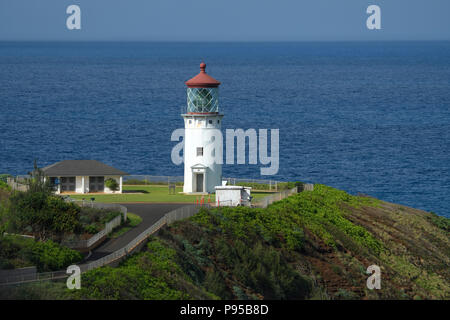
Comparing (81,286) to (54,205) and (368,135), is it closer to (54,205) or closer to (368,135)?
(54,205)

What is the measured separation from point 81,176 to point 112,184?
1.87m

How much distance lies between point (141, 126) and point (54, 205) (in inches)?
3443

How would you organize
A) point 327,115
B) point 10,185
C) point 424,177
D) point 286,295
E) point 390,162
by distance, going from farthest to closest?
point 327,115
point 390,162
point 424,177
point 10,185
point 286,295

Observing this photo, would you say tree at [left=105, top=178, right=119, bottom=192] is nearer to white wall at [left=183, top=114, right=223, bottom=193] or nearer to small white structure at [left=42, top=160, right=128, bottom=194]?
small white structure at [left=42, top=160, right=128, bottom=194]

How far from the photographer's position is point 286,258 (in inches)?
1667

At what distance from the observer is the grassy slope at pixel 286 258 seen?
113ft

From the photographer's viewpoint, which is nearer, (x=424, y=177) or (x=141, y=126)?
(x=424, y=177)

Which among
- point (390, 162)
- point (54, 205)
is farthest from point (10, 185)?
point (390, 162)

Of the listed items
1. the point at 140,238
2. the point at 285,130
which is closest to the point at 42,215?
the point at 140,238

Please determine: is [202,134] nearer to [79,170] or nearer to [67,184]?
[79,170]

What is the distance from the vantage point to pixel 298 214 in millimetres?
49719

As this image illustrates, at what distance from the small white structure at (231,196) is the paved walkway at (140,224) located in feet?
6.58

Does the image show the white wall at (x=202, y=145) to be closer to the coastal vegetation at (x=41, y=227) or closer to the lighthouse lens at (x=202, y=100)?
the lighthouse lens at (x=202, y=100)

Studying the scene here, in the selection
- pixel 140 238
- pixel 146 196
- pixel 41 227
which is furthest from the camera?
pixel 146 196
